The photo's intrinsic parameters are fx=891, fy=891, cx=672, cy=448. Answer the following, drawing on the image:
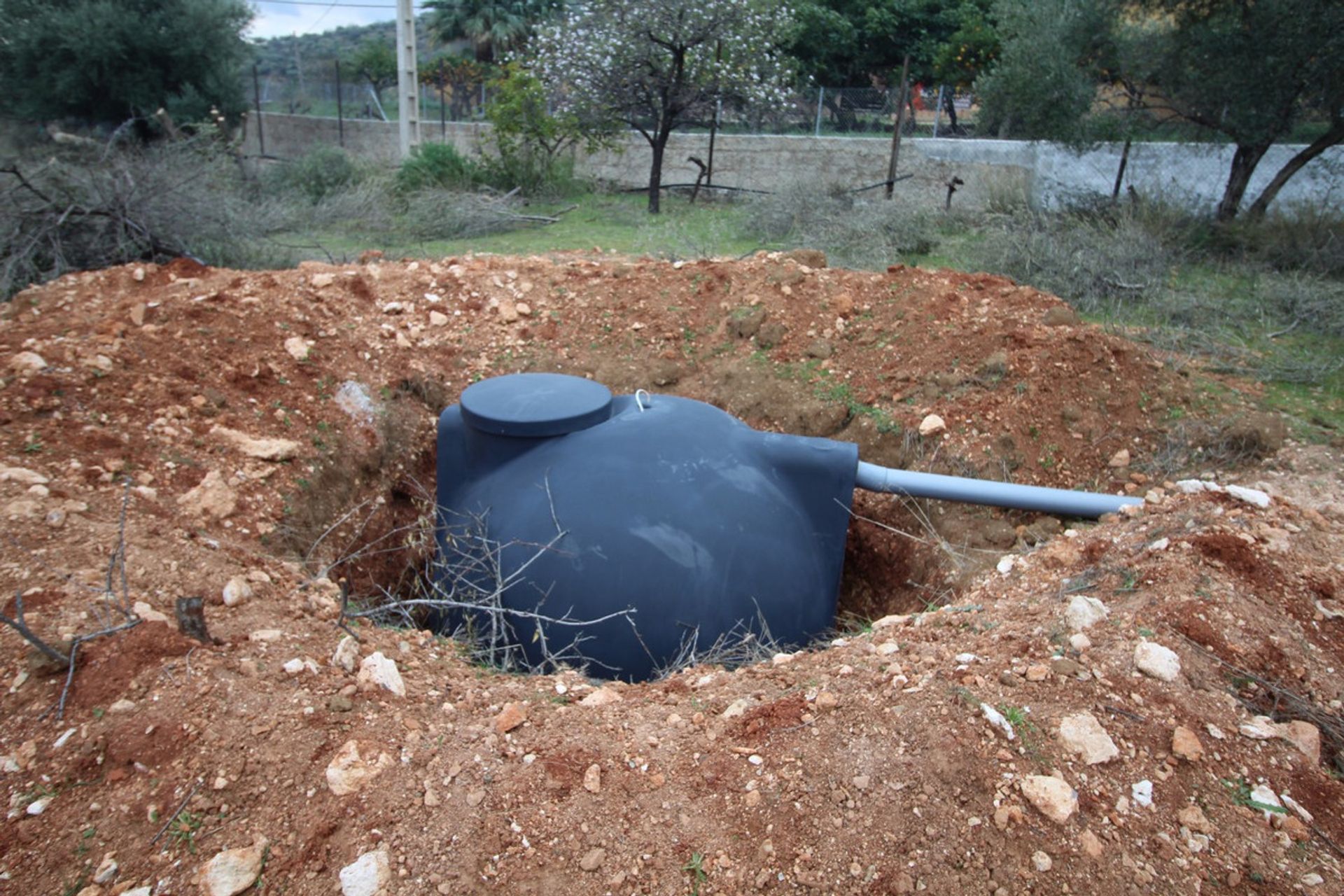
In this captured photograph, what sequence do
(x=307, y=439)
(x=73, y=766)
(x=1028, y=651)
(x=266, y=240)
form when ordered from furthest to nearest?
(x=266, y=240) < (x=307, y=439) < (x=1028, y=651) < (x=73, y=766)

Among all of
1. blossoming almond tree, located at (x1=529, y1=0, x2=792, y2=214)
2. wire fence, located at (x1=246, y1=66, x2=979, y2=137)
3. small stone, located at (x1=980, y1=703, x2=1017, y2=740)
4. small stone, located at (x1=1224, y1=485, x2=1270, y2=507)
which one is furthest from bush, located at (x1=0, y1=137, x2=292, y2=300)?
wire fence, located at (x1=246, y1=66, x2=979, y2=137)

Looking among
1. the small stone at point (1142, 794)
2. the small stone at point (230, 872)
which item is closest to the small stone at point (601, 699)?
the small stone at point (230, 872)

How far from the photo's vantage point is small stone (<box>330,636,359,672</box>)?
8.68 feet

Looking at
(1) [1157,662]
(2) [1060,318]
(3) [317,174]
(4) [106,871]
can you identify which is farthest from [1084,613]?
(3) [317,174]

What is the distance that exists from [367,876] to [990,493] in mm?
3076

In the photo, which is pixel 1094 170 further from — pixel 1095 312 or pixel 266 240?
pixel 266 240

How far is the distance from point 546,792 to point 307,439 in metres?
2.78

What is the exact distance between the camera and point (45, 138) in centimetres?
1473

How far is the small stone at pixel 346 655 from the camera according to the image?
2646 mm

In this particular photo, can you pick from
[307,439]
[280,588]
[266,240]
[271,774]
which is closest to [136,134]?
[266,240]

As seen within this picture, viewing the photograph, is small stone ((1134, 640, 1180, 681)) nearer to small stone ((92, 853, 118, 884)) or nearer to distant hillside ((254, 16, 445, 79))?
small stone ((92, 853, 118, 884))

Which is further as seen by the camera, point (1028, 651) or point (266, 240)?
point (266, 240)

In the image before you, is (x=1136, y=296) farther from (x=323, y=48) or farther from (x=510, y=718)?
(x=323, y=48)

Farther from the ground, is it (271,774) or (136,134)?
(136,134)
